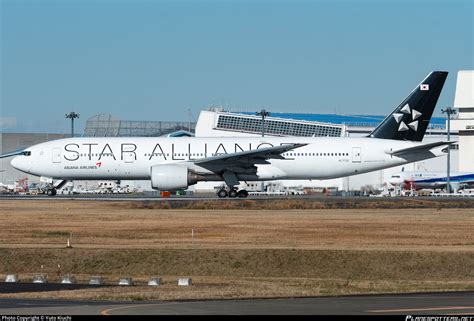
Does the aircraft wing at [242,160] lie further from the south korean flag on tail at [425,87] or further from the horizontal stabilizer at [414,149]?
the south korean flag on tail at [425,87]

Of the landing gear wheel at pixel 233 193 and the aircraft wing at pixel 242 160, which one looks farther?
the landing gear wheel at pixel 233 193

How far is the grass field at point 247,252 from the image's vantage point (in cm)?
2848

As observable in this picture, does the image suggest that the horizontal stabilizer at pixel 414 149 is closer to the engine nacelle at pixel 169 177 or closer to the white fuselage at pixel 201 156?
the white fuselage at pixel 201 156

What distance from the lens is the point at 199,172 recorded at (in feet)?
208

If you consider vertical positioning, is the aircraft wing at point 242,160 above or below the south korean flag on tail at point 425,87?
below

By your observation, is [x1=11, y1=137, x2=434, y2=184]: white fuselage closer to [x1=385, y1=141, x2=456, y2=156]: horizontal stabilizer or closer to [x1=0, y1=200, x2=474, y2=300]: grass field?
[x1=385, y1=141, x2=456, y2=156]: horizontal stabilizer

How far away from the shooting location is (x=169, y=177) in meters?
61.6

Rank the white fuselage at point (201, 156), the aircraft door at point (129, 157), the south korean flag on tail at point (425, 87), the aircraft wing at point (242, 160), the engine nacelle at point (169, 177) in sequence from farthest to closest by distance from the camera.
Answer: the south korean flag on tail at point (425, 87) → the white fuselage at point (201, 156) → the aircraft door at point (129, 157) → the aircraft wing at point (242, 160) → the engine nacelle at point (169, 177)

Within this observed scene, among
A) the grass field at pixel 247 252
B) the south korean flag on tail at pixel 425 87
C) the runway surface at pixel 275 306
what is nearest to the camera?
the runway surface at pixel 275 306

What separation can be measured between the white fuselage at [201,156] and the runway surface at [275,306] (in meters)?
41.1

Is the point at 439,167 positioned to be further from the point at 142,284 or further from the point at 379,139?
the point at 142,284

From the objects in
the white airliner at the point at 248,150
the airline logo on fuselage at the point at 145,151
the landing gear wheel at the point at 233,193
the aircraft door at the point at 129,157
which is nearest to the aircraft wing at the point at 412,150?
the white airliner at the point at 248,150

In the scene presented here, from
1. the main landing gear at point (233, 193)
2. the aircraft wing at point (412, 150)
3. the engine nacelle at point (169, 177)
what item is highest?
the aircraft wing at point (412, 150)

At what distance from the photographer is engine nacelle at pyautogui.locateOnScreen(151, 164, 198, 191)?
6159 centimetres
